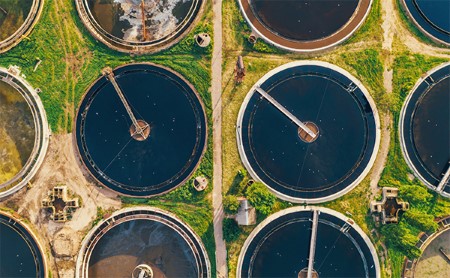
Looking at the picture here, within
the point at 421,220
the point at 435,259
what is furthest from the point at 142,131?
the point at 435,259

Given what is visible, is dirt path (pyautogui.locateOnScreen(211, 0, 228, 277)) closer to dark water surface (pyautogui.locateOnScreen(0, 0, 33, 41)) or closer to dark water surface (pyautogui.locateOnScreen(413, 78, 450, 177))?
dark water surface (pyautogui.locateOnScreen(413, 78, 450, 177))

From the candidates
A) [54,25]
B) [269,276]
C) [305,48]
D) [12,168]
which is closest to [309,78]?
[305,48]

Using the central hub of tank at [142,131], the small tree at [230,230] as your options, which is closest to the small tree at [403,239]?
the small tree at [230,230]

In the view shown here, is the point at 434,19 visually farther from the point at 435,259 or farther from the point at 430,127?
the point at 435,259

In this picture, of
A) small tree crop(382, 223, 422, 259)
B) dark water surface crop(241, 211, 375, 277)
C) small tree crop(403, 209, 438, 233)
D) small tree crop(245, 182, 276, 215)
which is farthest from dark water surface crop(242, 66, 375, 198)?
small tree crop(403, 209, 438, 233)

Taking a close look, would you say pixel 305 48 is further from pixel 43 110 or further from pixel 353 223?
pixel 43 110

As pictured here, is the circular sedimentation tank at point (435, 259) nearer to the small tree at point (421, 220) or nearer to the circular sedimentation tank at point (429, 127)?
the small tree at point (421, 220)
